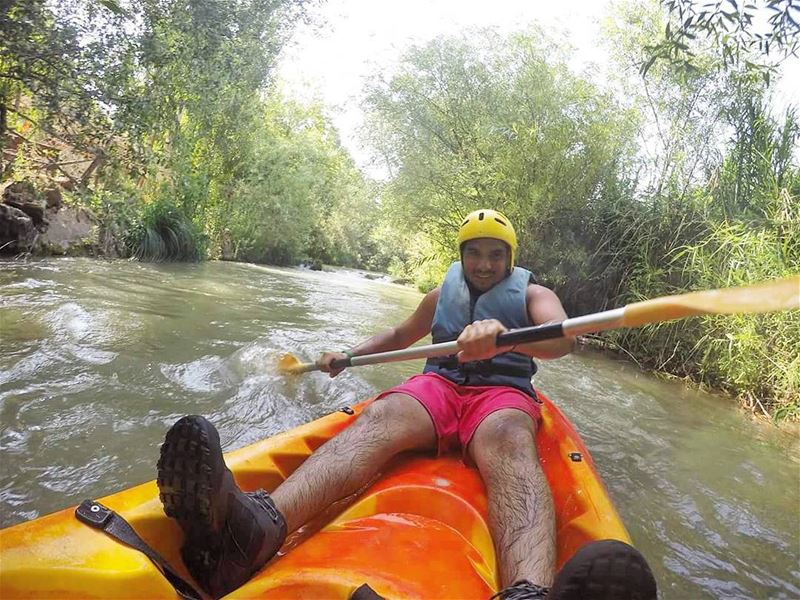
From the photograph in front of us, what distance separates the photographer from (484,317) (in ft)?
7.63

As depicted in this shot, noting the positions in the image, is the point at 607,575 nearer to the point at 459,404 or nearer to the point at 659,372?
the point at 459,404

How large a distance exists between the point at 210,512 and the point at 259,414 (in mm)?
1906

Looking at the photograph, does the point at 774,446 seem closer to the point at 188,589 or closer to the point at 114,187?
the point at 188,589

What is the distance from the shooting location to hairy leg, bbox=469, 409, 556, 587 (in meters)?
1.36

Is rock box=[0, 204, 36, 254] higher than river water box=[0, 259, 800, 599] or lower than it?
higher

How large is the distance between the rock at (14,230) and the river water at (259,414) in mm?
847

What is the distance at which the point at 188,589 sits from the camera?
1208 mm

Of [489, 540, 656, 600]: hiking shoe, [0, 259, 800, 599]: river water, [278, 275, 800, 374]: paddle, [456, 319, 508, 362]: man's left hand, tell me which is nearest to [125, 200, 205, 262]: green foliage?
[0, 259, 800, 599]: river water

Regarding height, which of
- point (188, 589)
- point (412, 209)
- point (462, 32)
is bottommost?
point (188, 589)

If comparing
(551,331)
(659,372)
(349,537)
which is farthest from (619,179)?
(349,537)

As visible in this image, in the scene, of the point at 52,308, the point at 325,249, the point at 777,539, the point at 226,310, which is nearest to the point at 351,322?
the point at 226,310

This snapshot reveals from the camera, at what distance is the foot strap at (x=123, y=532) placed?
1.17 metres

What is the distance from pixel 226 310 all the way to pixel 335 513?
4614 millimetres

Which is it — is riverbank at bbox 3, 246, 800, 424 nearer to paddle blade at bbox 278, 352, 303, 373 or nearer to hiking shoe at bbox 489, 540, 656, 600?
paddle blade at bbox 278, 352, 303, 373
